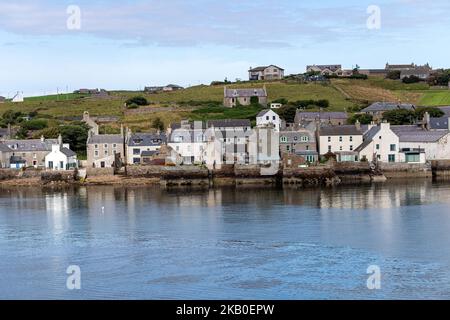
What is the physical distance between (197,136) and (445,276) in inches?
1212

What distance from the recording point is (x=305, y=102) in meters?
68.5

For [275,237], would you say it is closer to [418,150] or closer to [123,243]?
[123,243]

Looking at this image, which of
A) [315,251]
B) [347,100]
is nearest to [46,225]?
[315,251]

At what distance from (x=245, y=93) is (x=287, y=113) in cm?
796

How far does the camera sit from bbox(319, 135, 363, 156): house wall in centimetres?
5131

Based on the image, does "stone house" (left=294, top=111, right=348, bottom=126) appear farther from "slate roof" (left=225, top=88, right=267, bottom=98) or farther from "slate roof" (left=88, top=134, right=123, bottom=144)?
"slate roof" (left=88, top=134, right=123, bottom=144)

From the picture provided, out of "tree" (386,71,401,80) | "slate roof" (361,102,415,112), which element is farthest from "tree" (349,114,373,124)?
"tree" (386,71,401,80)

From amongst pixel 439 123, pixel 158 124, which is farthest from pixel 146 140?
pixel 439 123

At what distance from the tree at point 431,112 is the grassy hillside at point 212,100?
836 centimetres

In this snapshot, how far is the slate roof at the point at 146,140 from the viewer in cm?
Answer: 5197

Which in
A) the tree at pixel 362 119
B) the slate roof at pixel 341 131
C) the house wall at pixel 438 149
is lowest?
the house wall at pixel 438 149

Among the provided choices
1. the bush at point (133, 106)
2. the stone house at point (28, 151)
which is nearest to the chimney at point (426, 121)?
the stone house at point (28, 151)

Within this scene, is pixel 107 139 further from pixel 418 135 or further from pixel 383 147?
pixel 418 135

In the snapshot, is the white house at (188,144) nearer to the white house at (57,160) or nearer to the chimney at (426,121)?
the white house at (57,160)
